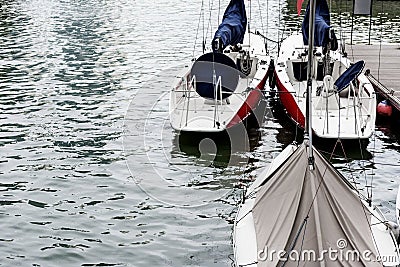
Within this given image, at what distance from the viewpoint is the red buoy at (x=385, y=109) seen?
16938 mm

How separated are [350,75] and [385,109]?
2.36 metres

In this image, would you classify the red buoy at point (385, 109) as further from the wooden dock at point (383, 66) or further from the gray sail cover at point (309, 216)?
the gray sail cover at point (309, 216)

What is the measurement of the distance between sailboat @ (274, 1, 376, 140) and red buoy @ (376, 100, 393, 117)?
812mm

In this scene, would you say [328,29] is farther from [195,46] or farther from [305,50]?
[195,46]

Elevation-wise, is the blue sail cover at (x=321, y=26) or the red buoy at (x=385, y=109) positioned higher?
the blue sail cover at (x=321, y=26)

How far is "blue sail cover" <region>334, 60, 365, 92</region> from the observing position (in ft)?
48.8

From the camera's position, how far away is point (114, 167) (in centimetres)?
1445

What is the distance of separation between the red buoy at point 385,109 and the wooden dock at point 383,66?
12cm

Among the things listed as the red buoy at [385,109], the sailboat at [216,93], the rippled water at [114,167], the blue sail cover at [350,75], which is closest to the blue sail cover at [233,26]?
the sailboat at [216,93]

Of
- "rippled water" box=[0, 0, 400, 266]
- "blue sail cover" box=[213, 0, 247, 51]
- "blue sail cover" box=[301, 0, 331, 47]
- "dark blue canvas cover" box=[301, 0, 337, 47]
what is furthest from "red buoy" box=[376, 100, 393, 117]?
"blue sail cover" box=[213, 0, 247, 51]

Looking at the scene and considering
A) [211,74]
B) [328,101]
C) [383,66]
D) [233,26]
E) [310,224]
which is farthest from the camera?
[383,66]

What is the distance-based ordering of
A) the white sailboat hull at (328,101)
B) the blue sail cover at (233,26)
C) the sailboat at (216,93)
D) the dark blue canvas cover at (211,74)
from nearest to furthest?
the white sailboat hull at (328,101), the sailboat at (216,93), the dark blue canvas cover at (211,74), the blue sail cover at (233,26)

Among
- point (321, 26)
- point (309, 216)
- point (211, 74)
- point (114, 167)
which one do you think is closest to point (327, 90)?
point (321, 26)

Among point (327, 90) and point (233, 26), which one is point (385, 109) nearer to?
point (327, 90)
